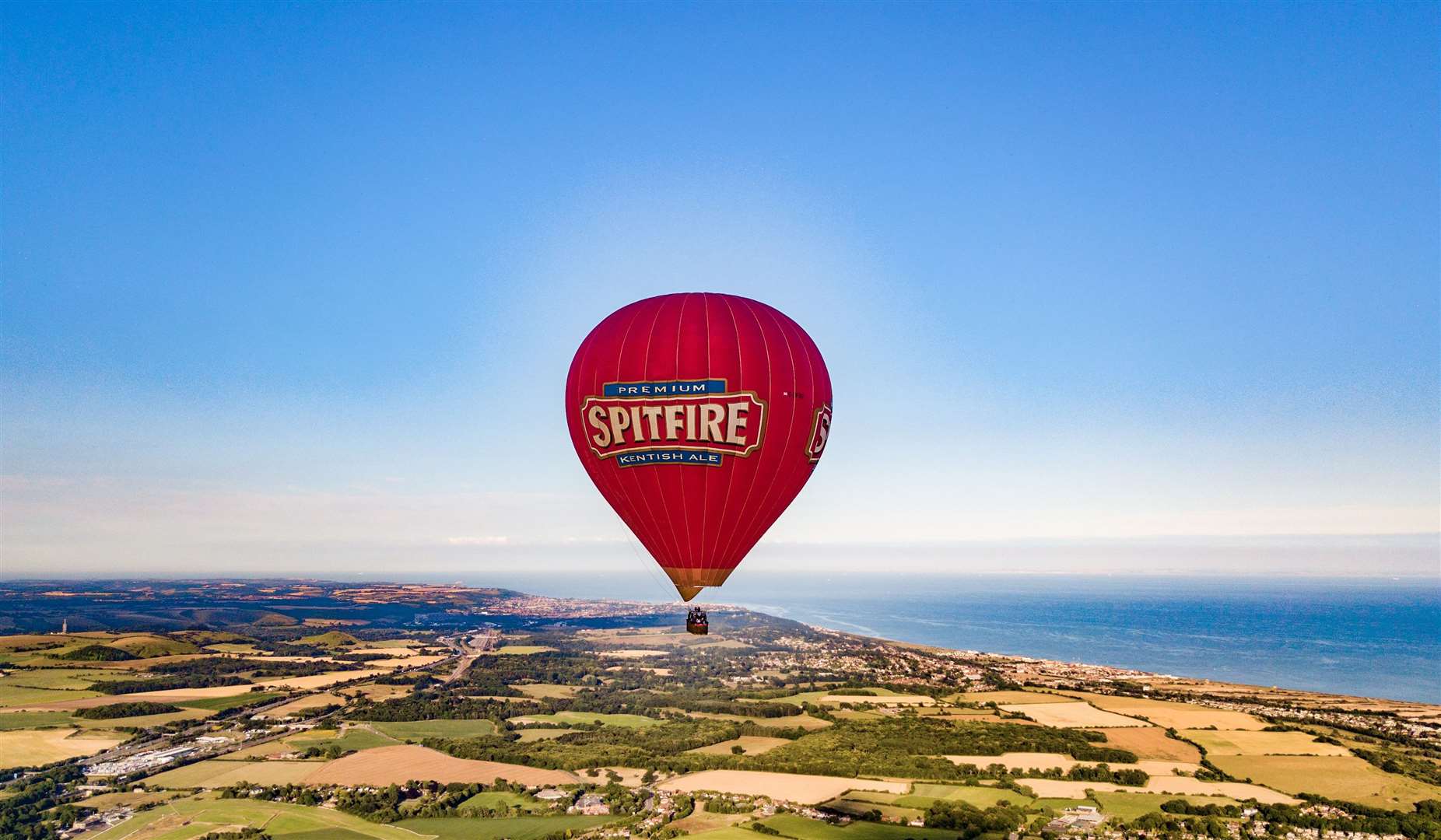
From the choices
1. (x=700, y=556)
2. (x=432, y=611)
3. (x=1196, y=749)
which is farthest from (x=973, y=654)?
(x=432, y=611)

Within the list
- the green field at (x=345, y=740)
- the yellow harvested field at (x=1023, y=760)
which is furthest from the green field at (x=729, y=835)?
the green field at (x=345, y=740)

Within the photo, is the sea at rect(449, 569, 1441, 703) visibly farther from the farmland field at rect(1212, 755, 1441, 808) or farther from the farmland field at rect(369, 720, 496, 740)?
the farmland field at rect(369, 720, 496, 740)

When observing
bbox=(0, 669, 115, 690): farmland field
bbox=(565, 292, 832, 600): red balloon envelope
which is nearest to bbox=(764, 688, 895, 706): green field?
bbox=(565, 292, 832, 600): red balloon envelope

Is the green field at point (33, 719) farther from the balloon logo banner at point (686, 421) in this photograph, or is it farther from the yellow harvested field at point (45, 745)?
the balloon logo banner at point (686, 421)

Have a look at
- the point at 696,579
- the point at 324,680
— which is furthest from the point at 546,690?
the point at 696,579

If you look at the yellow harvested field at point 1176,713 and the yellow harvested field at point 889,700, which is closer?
the yellow harvested field at point 1176,713

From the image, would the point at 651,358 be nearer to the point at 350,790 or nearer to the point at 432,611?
the point at 350,790

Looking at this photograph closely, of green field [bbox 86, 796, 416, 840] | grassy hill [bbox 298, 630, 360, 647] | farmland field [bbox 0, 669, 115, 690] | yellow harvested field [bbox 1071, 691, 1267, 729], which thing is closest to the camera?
green field [bbox 86, 796, 416, 840]
